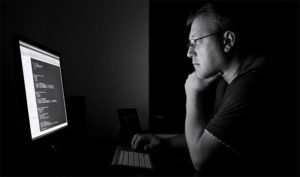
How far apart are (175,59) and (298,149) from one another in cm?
120

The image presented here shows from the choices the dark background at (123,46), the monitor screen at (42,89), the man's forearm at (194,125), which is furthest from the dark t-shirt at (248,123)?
the dark background at (123,46)

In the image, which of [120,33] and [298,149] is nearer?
[298,149]

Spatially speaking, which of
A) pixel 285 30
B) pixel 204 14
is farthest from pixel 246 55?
pixel 285 30

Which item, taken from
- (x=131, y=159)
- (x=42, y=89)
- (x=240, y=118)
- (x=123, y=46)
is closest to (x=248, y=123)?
(x=240, y=118)

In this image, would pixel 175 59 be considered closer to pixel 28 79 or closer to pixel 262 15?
pixel 262 15

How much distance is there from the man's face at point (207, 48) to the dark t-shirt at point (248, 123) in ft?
0.90

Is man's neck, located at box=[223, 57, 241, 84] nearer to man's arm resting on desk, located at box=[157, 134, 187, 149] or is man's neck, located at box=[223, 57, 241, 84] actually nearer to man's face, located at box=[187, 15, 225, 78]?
man's face, located at box=[187, 15, 225, 78]

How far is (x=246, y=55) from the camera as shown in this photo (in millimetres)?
1195

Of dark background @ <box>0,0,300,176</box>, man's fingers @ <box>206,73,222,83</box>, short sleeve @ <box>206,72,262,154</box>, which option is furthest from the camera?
dark background @ <box>0,0,300,176</box>

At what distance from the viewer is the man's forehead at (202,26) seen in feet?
3.85

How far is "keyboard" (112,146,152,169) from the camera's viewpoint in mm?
976

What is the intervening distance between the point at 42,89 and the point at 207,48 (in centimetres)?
76

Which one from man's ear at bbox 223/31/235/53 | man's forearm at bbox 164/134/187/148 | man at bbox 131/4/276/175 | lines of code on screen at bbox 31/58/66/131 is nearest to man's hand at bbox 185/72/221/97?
man at bbox 131/4/276/175

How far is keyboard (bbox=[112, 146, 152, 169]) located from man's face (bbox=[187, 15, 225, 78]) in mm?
509
